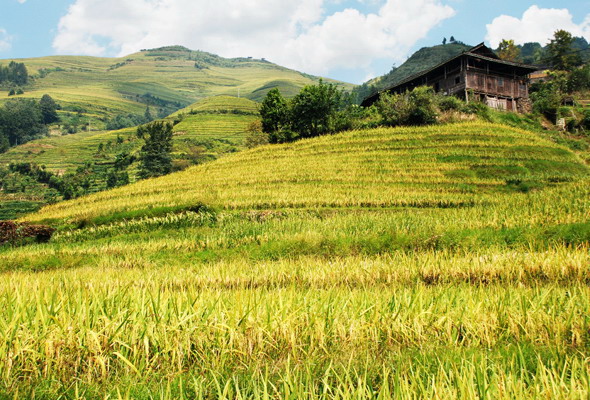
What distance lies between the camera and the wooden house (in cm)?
3931

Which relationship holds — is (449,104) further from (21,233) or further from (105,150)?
(105,150)

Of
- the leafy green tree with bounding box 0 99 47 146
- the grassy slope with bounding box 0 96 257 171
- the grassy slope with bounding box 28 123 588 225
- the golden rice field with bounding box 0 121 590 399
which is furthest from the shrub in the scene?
the leafy green tree with bounding box 0 99 47 146

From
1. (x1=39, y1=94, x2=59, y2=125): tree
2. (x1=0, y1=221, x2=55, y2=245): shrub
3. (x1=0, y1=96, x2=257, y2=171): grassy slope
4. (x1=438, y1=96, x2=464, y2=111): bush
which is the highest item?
(x1=39, y1=94, x2=59, y2=125): tree

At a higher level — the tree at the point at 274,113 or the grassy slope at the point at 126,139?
the grassy slope at the point at 126,139

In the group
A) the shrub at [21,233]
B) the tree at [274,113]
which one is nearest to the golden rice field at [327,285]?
the shrub at [21,233]

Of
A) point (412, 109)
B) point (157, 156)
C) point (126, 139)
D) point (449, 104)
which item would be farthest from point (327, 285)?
point (126, 139)

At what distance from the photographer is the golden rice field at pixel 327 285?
2.21 metres

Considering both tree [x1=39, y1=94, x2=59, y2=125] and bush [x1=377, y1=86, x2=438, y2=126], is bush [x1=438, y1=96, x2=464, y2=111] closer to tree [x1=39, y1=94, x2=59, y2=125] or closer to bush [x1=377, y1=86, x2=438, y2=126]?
bush [x1=377, y1=86, x2=438, y2=126]

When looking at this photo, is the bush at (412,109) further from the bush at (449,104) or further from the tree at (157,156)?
the tree at (157,156)

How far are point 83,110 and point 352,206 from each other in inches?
7486

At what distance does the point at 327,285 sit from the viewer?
5691mm

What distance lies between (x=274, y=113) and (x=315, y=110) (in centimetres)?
731

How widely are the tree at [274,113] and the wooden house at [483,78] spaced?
16.2 metres

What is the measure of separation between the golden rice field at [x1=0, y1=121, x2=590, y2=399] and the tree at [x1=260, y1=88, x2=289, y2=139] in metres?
17.5
